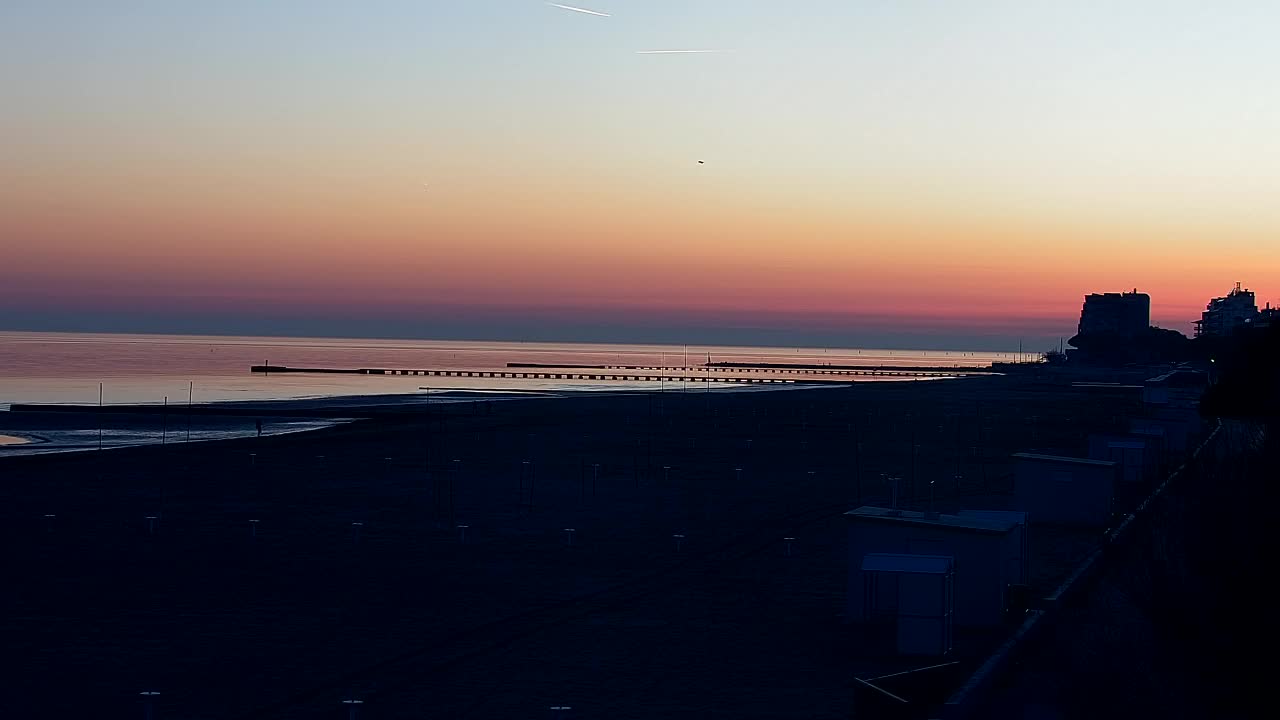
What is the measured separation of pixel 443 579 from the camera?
23.7 meters

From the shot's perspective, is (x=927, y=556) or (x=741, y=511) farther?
(x=741, y=511)

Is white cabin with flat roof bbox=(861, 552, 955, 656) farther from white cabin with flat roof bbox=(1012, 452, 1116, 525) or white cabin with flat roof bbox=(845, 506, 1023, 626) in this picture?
white cabin with flat roof bbox=(1012, 452, 1116, 525)

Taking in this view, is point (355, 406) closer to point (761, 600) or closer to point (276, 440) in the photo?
point (276, 440)

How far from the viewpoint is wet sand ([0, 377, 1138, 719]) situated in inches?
631

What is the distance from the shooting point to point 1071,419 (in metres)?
85.5

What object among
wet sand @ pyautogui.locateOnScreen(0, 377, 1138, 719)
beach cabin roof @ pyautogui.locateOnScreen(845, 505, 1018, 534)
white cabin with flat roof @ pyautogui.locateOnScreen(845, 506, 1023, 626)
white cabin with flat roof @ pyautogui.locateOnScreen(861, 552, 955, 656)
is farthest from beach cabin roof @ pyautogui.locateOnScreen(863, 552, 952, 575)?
wet sand @ pyautogui.locateOnScreen(0, 377, 1138, 719)

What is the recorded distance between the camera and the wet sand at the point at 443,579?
→ 1602 centimetres

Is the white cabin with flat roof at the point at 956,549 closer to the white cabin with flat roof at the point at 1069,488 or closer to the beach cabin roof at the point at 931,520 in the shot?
the beach cabin roof at the point at 931,520

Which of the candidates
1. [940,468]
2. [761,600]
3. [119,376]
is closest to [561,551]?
[761,600]

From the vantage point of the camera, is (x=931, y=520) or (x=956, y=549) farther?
(x=931, y=520)

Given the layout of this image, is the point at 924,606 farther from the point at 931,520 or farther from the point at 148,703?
the point at 148,703

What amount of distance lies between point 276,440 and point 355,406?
36.9m

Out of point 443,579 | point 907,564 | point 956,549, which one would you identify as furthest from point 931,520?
point 443,579

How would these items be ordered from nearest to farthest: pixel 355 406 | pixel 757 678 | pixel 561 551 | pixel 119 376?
pixel 757 678 → pixel 561 551 → pixel 355 406 → pixel 119 376
